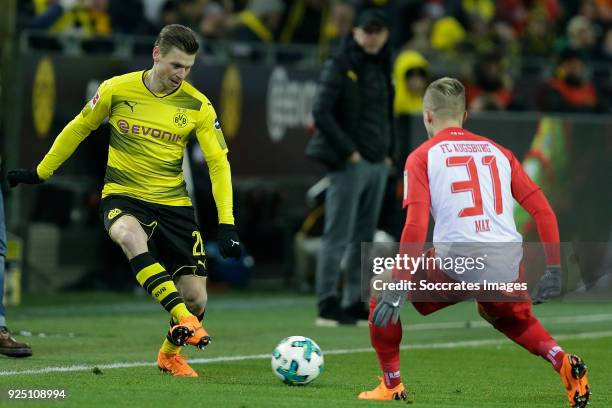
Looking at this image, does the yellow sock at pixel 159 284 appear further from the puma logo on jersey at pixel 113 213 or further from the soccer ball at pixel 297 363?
the soccer ball at pixel 297 363

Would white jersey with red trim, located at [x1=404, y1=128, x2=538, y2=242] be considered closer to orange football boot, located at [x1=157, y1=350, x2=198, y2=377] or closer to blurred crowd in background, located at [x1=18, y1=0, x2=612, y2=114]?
orange football boot, located at [x1=157, y1=350, x2=198, y2=377]

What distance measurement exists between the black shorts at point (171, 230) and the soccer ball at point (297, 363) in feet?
2.82

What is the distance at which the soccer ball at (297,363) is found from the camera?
7470mm

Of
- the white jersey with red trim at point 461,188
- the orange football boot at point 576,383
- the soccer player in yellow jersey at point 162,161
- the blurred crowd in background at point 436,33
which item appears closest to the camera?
the orange football boot at point 576,383

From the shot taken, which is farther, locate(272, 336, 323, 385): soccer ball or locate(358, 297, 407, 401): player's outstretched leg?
locate(272, 336, 323, 385): soccer ball

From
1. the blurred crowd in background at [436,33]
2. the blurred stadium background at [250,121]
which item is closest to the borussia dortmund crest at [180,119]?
the blurred stadium background at [250,121]

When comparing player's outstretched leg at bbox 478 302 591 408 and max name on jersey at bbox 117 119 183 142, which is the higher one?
max name on jersey at bbox 117 119 183 142

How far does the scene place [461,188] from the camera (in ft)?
22.4

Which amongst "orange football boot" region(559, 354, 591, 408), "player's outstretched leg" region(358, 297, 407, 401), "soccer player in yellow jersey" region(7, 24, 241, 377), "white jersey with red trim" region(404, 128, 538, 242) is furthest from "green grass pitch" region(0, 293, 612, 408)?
"white jersey with red trim" region(404, 128, 538, 242)

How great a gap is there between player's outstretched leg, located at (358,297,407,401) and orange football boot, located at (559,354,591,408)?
80 cm

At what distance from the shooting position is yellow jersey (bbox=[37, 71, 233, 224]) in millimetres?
8016

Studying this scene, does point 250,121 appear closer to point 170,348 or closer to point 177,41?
point 177,41

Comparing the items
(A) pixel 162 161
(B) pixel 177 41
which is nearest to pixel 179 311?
(A) pixel 162 161

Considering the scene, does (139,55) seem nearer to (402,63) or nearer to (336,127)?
(402,63)
